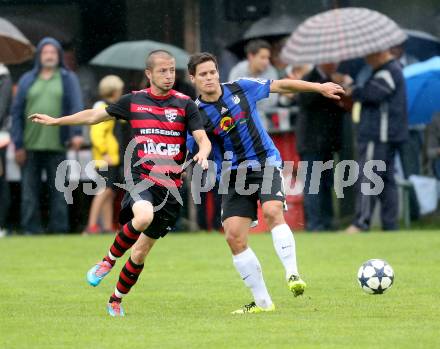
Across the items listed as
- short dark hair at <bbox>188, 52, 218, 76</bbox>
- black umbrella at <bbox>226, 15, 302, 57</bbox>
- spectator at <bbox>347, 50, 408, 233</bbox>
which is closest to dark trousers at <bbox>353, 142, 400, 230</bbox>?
spectator at <bbox>347, 50, 408, 233</bbox>

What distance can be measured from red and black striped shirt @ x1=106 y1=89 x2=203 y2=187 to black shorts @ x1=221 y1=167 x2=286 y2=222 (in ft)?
1.30

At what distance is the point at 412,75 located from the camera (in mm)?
17156

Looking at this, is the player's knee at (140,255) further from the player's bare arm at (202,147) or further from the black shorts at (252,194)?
the player's bare arm at (202,147)

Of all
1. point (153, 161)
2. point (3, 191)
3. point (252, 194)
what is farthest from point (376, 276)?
point (3, 191)

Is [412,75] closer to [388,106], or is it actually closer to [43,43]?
[388,106]

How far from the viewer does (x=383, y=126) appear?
16375 millimetres

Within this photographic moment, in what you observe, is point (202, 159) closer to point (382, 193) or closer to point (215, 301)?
point (215, 301)

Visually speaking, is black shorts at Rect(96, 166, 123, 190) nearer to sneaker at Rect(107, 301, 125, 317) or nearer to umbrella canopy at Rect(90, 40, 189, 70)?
umbrella canopy at Rect(90, 40, 189, 70)

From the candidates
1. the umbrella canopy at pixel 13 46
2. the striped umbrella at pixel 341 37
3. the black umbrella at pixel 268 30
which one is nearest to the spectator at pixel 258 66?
the striped umbrella at pixel 341 37

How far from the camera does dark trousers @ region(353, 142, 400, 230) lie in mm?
16344

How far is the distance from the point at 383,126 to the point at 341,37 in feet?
4.21

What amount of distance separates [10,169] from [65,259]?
4.32 metres

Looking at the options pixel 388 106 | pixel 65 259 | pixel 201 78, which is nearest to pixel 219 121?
pixel 201 78

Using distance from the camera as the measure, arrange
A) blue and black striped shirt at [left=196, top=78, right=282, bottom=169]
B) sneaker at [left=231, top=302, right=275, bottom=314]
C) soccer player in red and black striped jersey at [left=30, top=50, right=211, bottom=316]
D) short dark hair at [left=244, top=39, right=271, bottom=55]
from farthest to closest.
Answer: short dark hair at [left=244, top=39, right=271, bottom=55] < blue and black striped shirt at [left=196, top=78, right=282, bottom=169] < soccer player in red and black striped jersey at [left=30, top=50, right=211, bottom=316] < sneaker at [left=231, top=302, right=275, bottom=314]
